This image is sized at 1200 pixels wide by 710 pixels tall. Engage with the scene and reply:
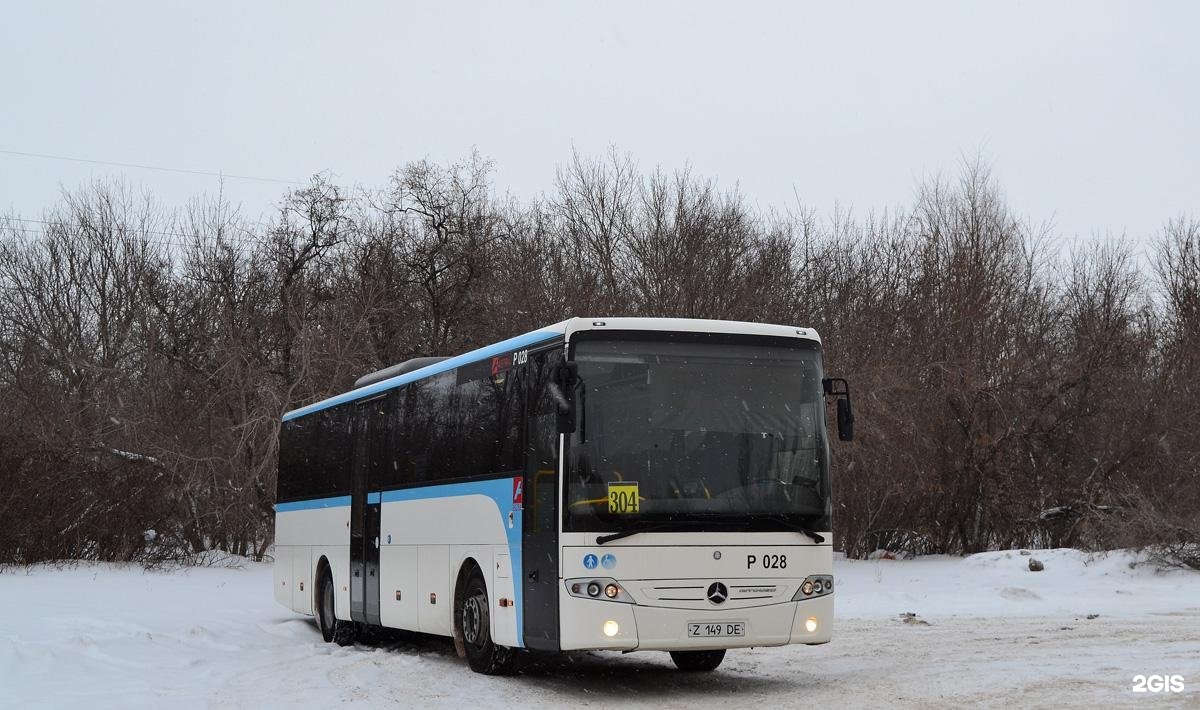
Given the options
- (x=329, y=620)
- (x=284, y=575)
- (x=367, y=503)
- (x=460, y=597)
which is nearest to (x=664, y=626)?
(x=460, y=597)

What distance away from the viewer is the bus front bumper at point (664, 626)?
11773 millimetres

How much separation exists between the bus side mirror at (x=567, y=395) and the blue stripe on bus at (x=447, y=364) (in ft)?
1.80

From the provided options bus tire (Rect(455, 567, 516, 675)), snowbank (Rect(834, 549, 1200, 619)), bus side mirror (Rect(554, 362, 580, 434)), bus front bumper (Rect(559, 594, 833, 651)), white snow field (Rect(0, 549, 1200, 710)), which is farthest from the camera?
snowbank (Rect(834, 549, 1200, 619))

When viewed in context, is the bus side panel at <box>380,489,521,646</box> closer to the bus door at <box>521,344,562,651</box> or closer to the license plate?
the bus door at <box>521,344,562,651</box>

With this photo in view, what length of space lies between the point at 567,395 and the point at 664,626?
2.13 metres

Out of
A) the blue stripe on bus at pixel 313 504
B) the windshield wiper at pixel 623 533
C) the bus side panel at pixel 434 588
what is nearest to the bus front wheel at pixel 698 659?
the bus side panel at pixel 434 588

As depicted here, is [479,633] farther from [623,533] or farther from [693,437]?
[693,437]

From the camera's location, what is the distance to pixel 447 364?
601 inches

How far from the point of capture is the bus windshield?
11984 mm

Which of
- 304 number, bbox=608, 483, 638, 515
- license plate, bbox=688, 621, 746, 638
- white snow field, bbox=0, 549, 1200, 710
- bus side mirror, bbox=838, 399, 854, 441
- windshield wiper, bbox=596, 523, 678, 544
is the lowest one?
white snow field, bbox=0, 549, 1200, 710

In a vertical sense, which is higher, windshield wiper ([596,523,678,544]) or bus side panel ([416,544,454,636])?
windshield wiper ([596,523,678,544])

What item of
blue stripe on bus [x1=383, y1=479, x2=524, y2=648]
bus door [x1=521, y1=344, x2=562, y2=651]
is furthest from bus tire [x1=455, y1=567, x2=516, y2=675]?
bus door [x1=521, y1=344, x2=562, y2=651]

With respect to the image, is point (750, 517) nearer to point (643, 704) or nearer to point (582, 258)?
point (643, 704)

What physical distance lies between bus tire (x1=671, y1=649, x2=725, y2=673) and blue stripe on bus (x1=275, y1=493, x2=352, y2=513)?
218 inches
